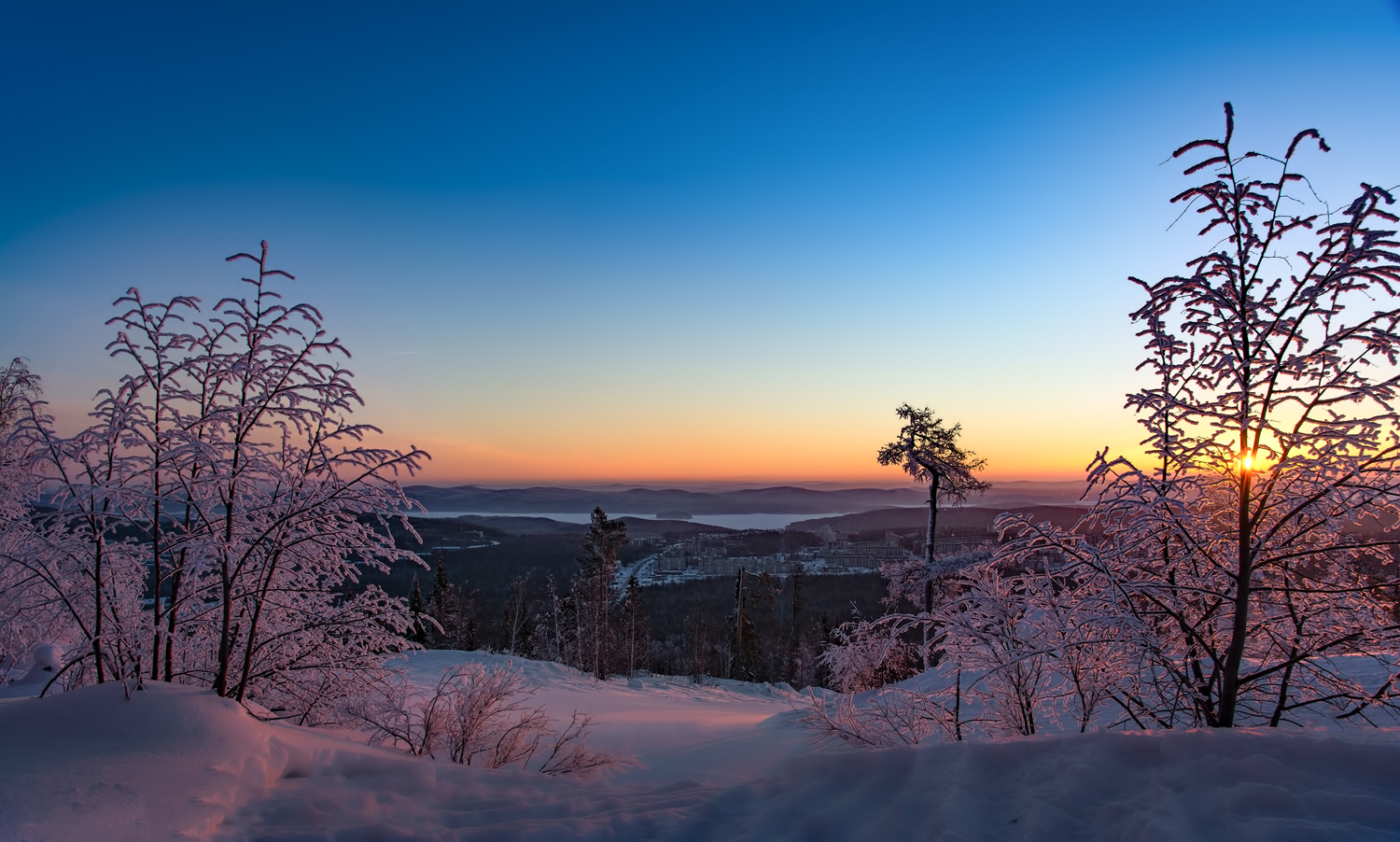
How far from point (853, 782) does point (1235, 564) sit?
10.3 feet

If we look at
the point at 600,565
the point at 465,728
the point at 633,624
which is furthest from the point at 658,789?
the point at 633,624

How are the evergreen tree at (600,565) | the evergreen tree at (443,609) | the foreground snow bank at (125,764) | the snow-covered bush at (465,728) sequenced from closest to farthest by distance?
1. the foreground snow bank at (125,764)
2. the snow-covered bush at (465,728)
3. the evergreen tree at (600,565)
4. the evergreen tree at (443,609)

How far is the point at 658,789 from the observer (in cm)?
525

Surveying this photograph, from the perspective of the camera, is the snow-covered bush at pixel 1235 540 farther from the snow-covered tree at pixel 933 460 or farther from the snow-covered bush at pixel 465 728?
the snow-covered tree at pixel 933 460

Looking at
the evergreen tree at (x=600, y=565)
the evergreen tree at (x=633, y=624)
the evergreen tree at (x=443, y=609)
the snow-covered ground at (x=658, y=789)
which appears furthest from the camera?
the evergreen tree at (x=633, y=624)

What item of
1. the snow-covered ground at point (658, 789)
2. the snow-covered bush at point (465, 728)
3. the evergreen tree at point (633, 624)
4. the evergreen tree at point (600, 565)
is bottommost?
the evergreen tree at point (633, 624)

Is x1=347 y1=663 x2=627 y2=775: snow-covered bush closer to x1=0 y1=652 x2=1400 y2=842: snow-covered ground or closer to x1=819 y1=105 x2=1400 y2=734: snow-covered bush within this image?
x1=0 y1=652 x2=1400 y2=842: snow-covered ground

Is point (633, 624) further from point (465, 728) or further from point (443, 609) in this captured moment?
→ point (465, 728)

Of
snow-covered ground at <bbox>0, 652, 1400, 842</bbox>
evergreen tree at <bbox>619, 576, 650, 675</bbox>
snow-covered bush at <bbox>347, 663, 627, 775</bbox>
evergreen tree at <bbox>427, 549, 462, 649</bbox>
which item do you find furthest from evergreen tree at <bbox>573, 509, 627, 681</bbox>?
snow-covered ground at <bbox>0, 652, 1400, 842</bbox>

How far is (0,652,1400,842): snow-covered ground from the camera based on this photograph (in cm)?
295

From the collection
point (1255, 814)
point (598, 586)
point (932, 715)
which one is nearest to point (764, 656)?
point (598, 586)

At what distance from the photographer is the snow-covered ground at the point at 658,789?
295cm

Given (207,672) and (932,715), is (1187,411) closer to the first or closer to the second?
(932,715)

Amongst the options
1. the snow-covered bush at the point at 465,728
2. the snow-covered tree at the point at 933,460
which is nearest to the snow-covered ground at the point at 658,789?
the snow-covered bush at the point at 465,728
